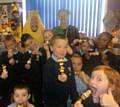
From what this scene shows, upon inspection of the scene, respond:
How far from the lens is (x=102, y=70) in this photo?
2.15m

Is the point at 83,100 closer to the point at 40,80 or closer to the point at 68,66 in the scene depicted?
the point at 68,66

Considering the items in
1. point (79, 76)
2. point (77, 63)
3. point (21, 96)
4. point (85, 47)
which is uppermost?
point (85, 47)

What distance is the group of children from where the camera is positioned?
214cm

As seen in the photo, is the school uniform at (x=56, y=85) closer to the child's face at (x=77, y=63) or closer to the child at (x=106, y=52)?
the child's face at (x=77, y=63)

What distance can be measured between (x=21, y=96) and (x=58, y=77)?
1.25ft

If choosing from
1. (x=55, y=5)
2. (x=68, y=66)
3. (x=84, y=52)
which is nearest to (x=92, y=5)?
(x=55, y=5)

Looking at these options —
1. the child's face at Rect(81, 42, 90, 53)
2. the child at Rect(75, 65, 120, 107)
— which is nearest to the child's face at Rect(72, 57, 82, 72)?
the child's face at Rect(81, 42, 90, 53)

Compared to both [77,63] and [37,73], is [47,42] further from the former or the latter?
[77,63]

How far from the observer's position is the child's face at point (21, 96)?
2.64 metres

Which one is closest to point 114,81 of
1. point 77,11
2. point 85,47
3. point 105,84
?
point 105,84

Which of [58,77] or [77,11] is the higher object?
[77,11]

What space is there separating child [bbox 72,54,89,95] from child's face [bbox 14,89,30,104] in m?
0.60

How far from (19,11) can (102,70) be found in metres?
2.83

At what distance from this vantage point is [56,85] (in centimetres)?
276
